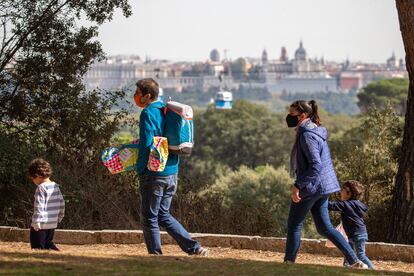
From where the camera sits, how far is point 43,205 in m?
8.86

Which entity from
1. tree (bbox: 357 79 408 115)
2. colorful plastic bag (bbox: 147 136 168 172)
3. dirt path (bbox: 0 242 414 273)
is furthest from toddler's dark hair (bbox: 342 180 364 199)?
tree (bbox: 357 79 408 115)

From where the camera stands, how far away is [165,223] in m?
8.77

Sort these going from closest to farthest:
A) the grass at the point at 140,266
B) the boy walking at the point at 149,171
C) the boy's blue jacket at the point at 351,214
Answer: the grass at the point at 140,266
the boy walking at the point at 149,171
the boy's blue jacket at the point at 351,214

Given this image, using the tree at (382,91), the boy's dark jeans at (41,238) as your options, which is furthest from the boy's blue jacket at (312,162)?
the tree at (382,91)

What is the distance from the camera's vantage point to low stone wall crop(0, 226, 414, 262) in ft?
34.3

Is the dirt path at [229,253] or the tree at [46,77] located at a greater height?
the tree at [46,77]

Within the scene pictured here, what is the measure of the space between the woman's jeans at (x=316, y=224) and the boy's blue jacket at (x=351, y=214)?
1.20 ft

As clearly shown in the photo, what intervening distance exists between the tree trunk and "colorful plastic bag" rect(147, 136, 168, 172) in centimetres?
405

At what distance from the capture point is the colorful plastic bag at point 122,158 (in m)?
8.80

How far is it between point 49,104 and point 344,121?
89.4 m

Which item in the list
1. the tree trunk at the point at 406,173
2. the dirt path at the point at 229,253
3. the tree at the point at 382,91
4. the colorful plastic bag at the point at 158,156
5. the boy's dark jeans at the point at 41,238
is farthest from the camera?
the tree at the point at 382,91

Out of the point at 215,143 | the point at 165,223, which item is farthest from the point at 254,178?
the point at 165,223

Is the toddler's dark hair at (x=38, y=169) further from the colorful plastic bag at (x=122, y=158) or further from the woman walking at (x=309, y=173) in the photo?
the woman walking at (x=309, y=173)

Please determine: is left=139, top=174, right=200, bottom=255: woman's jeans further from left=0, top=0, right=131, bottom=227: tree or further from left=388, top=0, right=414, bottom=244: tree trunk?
left=0, top=0, right=131, bottom=227: tree
